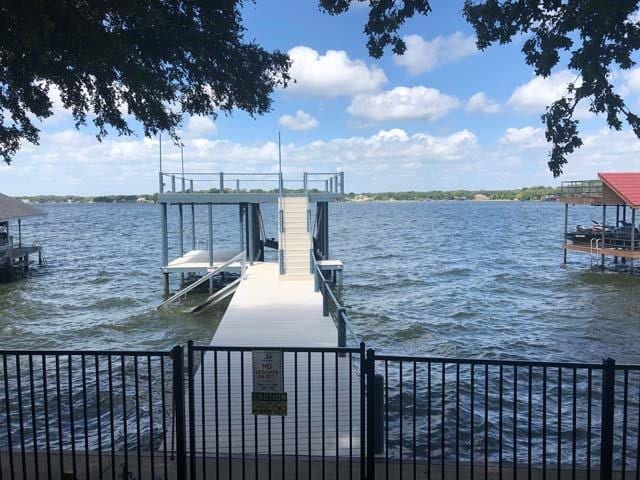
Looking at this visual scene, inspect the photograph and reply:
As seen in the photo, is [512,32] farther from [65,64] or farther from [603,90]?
[65,64]

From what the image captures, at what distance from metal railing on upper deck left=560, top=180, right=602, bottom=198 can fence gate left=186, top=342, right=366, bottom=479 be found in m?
29.0

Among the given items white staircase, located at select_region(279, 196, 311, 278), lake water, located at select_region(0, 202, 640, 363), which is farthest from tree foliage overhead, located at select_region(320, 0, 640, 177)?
white staircase, located at select_region(279, 196, 311, 278)

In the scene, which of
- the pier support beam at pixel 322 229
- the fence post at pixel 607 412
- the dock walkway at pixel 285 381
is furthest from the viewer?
the pier support beam at pixel 322 229

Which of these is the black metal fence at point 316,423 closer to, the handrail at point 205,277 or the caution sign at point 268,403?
the caution sign at point 268,403

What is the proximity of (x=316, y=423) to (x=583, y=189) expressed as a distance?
33.3 metres

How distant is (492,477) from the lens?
18.4 feet

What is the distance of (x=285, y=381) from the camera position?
32.1 feet

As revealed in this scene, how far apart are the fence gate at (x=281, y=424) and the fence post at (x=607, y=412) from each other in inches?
78.6

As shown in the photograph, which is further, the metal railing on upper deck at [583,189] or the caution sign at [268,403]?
the metal railing on upper deck at [583,189]

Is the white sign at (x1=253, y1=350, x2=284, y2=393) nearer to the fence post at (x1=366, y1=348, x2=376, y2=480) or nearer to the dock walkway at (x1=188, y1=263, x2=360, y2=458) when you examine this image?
the dock walkway at (x1=188, y1=263, x2=360, y2=458)

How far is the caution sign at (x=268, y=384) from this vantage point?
530 centimetres

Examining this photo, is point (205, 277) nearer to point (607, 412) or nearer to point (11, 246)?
point (11, 246)

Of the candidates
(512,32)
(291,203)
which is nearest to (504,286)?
(291,203)

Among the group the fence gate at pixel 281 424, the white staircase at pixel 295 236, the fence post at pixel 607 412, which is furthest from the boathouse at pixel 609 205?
the fence post at pixel 607 412
